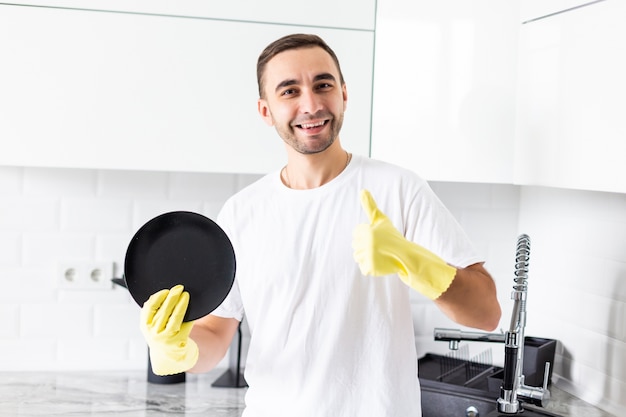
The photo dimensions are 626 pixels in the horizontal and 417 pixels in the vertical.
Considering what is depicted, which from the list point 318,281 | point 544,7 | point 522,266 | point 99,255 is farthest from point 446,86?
point 99,255

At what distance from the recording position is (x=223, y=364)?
2357 millimetres

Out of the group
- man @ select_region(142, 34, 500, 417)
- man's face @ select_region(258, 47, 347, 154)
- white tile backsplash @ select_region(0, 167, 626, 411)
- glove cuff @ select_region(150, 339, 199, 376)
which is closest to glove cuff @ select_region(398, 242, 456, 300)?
man @ select_region(142, 34, 500, 417)

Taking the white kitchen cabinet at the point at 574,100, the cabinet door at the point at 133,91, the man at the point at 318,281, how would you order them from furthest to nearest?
1. the cabinet door at the point at 133,91
2. the white kitchen cabinet at the point at 574,100
3. the man at the point at 318,281

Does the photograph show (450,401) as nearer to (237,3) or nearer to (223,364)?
(223,364)

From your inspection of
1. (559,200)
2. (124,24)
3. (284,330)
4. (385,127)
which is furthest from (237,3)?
(559,200)

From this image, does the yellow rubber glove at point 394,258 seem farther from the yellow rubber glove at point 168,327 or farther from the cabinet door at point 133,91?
the cabinet door at point 133,91

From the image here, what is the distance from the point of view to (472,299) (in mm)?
1396

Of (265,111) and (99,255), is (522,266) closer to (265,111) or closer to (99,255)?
(265,111)

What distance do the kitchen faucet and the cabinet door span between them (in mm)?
636

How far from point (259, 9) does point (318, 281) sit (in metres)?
0.77

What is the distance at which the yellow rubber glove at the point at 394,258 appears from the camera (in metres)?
1.24

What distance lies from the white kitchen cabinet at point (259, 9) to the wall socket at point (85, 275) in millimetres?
755

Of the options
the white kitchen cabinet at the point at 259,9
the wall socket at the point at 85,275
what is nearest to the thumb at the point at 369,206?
the white kitchen cabinet at the point at 259,9

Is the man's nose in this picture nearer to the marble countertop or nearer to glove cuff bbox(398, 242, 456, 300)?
glove cuff bbox(398, 242, 456, 300)
